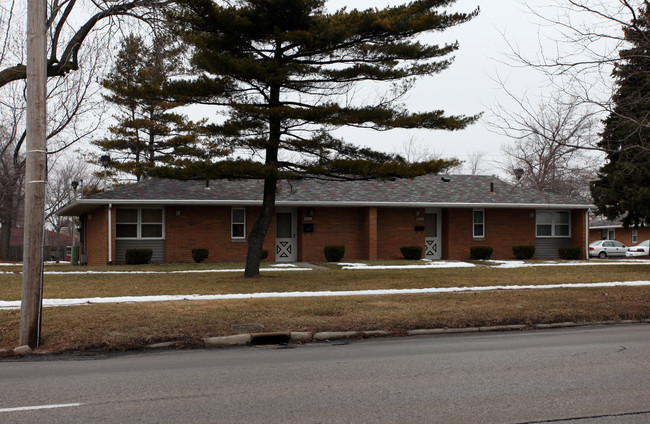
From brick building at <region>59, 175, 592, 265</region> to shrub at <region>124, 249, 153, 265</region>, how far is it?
3.09ft

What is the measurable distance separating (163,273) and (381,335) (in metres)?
12.8

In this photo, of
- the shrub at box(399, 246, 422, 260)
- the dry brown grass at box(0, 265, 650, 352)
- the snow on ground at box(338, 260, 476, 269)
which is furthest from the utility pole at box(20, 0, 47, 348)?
the shrub at box(399, 246, 422, 260)

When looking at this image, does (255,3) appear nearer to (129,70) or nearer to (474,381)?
(129,70)

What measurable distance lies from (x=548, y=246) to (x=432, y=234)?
586 centimetres

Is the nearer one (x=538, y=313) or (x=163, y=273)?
(x=538, y=313)

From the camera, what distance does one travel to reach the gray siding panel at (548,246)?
31406 mm

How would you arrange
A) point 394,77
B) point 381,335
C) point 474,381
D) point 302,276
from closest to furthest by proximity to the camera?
1. point 474,381
2. point 381,335
3. point 394,77
4. point 302,276

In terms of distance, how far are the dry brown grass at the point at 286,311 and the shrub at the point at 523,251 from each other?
11.6 metres

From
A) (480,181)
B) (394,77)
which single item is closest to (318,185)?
(480,181)

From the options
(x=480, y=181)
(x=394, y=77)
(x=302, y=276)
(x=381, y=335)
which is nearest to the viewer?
(x=381, y=335)

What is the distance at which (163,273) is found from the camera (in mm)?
21703

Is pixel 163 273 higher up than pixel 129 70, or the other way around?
pixel 129 70

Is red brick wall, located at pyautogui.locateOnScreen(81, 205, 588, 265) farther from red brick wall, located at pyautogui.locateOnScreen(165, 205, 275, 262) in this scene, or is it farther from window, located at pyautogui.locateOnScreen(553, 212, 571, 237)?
window, located at pyautogui.locateOnScreen(553, 212, 571, 237)

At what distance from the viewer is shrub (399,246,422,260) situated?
28594 millimetres
